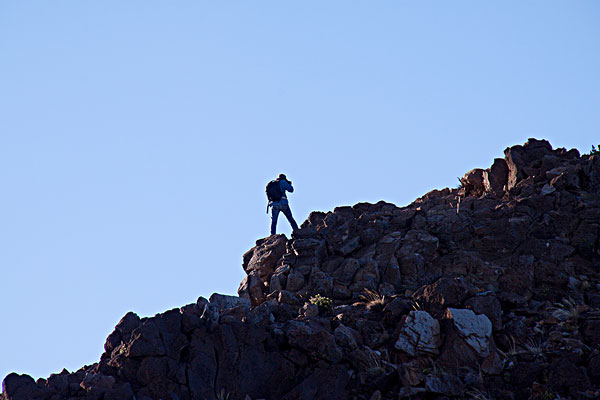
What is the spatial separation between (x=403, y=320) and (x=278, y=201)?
9.92 meters

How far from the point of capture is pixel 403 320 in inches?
837

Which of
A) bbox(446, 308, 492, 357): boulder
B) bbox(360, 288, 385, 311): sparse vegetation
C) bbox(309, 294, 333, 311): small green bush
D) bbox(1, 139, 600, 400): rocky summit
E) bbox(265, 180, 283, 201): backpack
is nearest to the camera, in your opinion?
bbox(1, 139, 600, 400): rocky summit

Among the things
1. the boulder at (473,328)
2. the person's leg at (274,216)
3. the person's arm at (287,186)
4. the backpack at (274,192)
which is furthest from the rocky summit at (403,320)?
the person's arm at (287,186)

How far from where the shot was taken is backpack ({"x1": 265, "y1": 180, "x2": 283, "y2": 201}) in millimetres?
30109

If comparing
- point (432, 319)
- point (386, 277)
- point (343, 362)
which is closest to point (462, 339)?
point (432, 319)

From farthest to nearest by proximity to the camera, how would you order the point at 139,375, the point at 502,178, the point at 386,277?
the point at 502,178
the point at 386,277
the point at 139,375

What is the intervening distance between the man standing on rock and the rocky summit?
9.33ft

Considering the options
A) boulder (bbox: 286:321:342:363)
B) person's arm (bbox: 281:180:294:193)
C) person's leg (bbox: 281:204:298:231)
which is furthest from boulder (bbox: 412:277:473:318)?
person's arm (bbox: 281:180:294:193)

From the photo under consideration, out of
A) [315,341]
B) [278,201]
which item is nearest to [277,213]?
[278,201]

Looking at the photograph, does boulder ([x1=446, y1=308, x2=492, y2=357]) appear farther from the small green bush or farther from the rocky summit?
the small green bush

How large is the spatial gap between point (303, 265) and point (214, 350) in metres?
6.17

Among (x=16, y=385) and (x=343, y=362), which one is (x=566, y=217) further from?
(x=16, y=385)

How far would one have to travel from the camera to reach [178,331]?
21047 millimetres

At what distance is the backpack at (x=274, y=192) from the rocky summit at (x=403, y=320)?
10.5 ft
